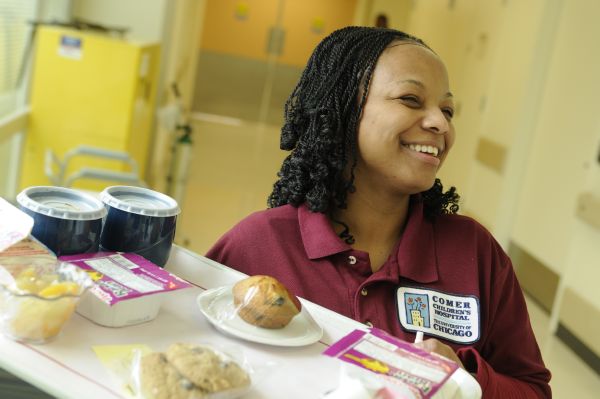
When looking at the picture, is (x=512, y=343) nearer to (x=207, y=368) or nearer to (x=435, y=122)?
(x=435, y=122)

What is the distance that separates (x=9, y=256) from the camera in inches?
43.9

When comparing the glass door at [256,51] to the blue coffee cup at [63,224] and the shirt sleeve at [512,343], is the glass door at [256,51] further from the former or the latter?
the blue coffee cup at [63,224]

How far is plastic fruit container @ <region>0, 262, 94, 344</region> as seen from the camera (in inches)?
39.6

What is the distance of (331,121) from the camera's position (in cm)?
181

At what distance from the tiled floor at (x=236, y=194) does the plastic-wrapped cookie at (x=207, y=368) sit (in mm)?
3623

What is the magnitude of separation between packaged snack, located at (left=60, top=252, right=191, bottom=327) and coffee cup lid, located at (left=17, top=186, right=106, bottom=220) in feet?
0.23

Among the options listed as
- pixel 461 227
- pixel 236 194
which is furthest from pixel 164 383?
pixel 236 194

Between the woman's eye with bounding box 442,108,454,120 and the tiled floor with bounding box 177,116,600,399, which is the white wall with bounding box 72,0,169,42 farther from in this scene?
the woman's eye with bounding box 442,108,454,120

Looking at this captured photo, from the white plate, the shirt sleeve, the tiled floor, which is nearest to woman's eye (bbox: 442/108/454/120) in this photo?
the shirt sleeve

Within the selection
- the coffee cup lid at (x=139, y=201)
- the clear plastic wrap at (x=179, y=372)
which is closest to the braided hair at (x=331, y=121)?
the coffee cup lid at (x=139, y=201)

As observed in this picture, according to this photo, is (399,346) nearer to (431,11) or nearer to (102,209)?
(102,209)

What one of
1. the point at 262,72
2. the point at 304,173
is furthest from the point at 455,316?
the point at 262,72

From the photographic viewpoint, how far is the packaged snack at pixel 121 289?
→ 1111 mm

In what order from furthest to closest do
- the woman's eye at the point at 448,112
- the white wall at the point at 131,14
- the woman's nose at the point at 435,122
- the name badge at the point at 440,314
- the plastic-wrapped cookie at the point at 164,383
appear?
the white wall at the point at 131,14, the woman's eye at the point at 448,112, the woman's nose at the point at 435,122, the name badge at the point at 440,314, the plastic-wrapped cookie at the point at 164,383
